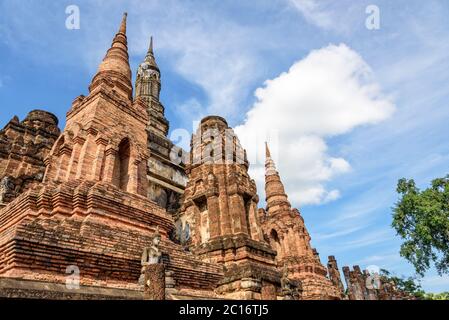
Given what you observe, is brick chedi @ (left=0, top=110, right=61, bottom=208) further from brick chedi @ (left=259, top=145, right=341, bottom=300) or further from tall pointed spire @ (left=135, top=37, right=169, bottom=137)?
brick chedi @ (left=259, top=145, right=341, bottom=300)

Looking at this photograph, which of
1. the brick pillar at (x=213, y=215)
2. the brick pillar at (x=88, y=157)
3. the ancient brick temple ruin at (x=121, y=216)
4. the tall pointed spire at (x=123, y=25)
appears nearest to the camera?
the ancient brick temple ruin at (x=121, y=216)

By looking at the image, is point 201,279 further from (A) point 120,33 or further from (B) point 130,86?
(A) point 120,33

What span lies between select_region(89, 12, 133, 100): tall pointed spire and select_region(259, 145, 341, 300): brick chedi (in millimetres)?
13521

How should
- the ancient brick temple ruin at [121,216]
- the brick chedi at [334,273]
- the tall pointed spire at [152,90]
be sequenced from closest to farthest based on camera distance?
the ancient brick temple ruin at [121,216], the tall pointed spire at [152,90], the brick chedi at [334,273]

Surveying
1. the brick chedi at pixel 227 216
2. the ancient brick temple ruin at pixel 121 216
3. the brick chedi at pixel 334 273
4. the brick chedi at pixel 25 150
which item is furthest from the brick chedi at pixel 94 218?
the brick chedi at pixel 334 273

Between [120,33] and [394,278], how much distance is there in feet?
146

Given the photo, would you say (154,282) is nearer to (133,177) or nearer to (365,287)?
(133,177)

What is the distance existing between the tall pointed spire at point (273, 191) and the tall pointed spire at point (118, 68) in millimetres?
16500

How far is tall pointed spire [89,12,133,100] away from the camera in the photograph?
11133 millimetres

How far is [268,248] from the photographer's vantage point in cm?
1039

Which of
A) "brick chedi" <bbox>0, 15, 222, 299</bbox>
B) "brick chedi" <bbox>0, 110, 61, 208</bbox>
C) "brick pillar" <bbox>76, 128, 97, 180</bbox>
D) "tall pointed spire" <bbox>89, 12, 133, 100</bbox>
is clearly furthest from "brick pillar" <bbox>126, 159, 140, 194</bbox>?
"brick chedi" <bbox>0, 110, 61, 208</bbox>

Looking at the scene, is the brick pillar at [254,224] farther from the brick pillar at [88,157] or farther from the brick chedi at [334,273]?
the brick chedi at [334,273]

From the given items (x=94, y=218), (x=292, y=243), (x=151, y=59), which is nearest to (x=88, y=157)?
(x=94, y=218)

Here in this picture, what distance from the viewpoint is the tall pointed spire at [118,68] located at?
36.5 ft
